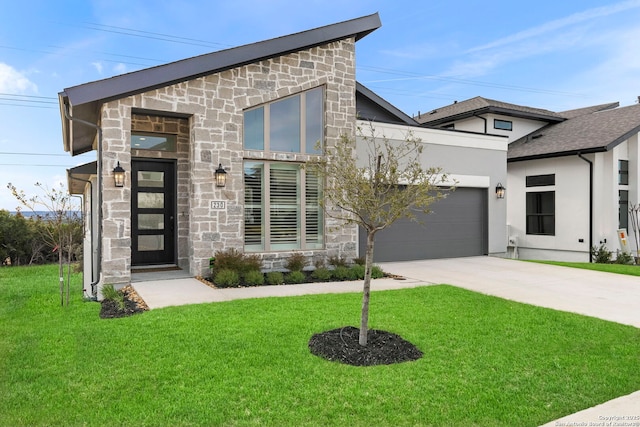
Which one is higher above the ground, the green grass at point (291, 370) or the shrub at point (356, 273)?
the shrub at point (356, 273)

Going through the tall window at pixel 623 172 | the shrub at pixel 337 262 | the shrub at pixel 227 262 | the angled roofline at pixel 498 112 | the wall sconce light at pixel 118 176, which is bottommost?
the shrub at pixel 337 262

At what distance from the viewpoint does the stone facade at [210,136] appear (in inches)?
313

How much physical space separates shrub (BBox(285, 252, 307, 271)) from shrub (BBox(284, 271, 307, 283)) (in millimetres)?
372

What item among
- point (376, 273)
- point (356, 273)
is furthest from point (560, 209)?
point (356, 273)

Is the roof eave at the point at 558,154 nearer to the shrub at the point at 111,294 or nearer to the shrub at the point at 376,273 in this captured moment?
the shrub at the point at 376,273

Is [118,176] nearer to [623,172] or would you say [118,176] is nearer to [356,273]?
[356,273]

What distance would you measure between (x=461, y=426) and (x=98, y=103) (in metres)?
8.08

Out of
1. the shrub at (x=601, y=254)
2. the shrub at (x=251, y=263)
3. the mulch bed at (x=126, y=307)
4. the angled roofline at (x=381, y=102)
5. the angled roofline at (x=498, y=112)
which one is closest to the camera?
the mulch bed at (x=126, y=307)

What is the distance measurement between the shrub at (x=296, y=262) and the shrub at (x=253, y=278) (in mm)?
992

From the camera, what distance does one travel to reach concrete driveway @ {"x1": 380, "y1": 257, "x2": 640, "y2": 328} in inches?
263

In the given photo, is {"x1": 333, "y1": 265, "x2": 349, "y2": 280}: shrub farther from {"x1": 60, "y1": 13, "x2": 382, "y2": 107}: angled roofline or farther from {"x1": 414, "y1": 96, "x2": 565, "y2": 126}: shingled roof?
{"x1": 414, "y1": 96, "x2": 565, "y2": 126}: shingled roof

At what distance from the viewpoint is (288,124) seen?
31.9 feet

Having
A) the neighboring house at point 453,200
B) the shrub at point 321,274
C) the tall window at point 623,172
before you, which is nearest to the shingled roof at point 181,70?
the neighboring house at point 453,200

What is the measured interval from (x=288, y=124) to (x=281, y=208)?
1997 millimetres
